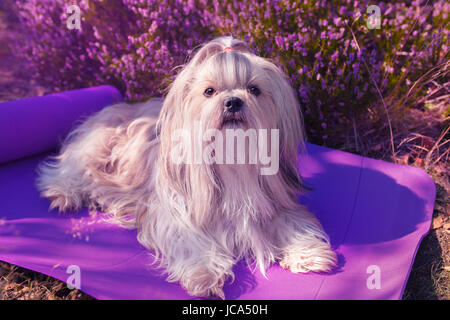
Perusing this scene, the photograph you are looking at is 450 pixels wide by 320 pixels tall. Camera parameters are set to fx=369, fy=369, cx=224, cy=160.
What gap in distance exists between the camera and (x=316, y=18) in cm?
396

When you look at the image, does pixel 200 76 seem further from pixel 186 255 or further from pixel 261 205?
pixel 186 255

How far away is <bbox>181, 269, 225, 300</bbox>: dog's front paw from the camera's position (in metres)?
1.93

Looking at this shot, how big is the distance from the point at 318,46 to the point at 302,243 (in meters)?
2.24

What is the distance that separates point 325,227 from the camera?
255 centimetres

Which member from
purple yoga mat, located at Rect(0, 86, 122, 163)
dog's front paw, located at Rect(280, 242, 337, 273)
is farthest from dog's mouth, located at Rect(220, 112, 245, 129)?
purple yoga mat, located at Rect(0, 86, 122, 163)

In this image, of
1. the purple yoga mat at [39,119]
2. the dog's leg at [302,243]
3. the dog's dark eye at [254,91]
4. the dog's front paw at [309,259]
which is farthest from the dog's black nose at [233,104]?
the purple yoga mat at [39,119]

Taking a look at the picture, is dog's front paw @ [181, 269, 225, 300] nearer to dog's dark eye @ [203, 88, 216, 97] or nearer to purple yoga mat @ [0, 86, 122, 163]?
dog's dark eye @ [203, 88, 216, 97]

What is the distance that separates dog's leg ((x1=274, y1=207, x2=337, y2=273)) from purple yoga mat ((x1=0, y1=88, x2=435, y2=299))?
0.19 feet

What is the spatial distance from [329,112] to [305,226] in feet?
6.10

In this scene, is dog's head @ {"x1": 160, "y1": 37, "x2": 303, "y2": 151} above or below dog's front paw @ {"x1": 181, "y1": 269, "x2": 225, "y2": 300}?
above

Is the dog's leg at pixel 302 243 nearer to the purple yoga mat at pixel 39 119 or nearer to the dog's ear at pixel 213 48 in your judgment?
the dog's ear at pixel 213 48

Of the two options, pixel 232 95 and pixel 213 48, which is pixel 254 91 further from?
pixel 213 48

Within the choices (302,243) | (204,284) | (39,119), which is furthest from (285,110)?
(39,119)

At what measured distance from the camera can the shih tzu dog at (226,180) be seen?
195 centimetres
